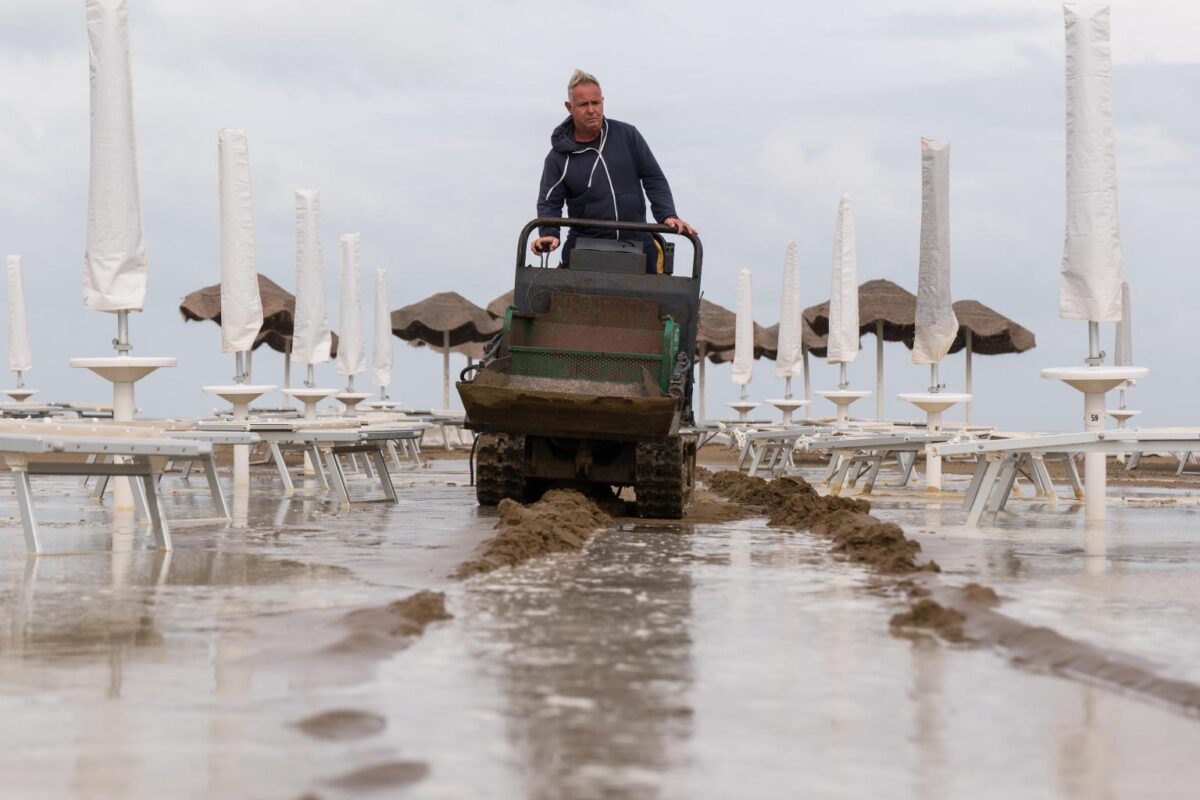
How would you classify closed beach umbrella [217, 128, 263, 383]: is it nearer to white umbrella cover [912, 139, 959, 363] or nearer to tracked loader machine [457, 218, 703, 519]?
tracked loader machine [457, 218, 703, 519]

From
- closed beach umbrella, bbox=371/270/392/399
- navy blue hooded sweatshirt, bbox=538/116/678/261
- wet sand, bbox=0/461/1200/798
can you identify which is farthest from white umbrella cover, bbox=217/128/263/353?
Answer: closed beach umbrella, bbox=371/270/392/399

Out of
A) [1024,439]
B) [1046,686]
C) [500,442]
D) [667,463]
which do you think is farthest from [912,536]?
[1046,686]

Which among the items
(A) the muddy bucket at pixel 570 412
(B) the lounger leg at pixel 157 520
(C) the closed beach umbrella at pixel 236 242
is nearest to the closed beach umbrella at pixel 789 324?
(C) the closed beach umbrella at pixel 236 242

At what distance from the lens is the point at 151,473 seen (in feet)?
24.0

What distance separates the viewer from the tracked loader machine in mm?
9398

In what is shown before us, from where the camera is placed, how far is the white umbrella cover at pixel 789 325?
24.2 metres

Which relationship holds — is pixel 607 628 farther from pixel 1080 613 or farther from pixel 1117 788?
pixel 1117 788

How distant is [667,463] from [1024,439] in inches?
86.5

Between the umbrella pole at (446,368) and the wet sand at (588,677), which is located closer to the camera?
the wet sand at (588,677)

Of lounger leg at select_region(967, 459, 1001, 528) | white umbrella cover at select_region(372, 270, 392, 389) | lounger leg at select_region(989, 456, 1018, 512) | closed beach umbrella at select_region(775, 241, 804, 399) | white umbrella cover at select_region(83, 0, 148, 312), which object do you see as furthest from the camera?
white umbrella cover at select_region(372, 270, 392, 389)

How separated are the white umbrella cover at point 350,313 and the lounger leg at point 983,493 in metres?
13.7

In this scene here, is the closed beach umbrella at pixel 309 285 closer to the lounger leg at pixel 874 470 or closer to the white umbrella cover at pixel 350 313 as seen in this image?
the white umbrella cover at pixel 350 313

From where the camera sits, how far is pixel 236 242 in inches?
523

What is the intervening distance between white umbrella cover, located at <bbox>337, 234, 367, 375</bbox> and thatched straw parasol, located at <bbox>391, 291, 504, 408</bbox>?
1075cm
